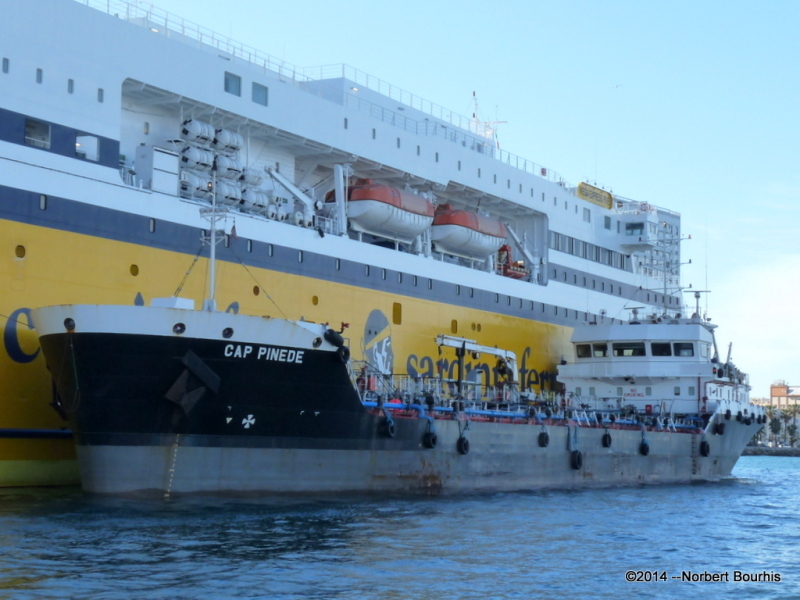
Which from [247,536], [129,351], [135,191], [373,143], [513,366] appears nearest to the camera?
[247,536]

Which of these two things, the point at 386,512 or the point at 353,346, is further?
the point at 353,346

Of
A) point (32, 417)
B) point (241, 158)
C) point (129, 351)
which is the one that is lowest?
point (32, 417)

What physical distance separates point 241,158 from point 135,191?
4.62 meters

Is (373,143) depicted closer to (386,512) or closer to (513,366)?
(513,366)

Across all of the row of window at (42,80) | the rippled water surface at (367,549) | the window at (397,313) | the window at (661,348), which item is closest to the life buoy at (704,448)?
the window at (661,348)

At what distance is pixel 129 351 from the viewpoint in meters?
17.3

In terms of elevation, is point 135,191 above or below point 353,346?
above

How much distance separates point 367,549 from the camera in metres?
14.0

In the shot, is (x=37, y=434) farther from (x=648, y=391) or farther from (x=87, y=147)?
(x=648, y=391)

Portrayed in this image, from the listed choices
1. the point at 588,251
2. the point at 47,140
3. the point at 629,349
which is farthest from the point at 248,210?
the point at 588,251

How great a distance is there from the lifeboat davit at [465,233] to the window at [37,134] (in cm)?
1344

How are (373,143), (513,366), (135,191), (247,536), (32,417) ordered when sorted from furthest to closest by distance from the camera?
(513,366), (373,143), (135,191), (32,417), (247,536)

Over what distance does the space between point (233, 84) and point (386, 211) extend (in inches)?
216

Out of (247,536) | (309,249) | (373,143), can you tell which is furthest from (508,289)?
(247,536)
